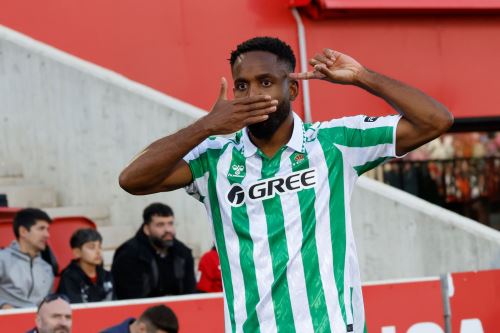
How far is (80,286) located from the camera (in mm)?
9562

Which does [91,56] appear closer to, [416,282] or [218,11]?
[218,11]

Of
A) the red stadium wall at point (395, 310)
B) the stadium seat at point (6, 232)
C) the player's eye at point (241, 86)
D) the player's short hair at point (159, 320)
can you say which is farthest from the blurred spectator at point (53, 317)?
the player's eye at point (241, 86)

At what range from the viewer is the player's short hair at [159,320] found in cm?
810

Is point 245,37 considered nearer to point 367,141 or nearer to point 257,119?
point 367,141

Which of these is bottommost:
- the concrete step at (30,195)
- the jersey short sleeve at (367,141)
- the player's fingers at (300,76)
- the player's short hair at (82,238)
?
the player's short hair at (82,238)

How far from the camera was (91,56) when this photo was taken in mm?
14312

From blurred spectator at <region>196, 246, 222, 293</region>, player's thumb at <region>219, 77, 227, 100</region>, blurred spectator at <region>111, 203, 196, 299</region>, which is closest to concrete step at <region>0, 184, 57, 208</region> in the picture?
blurred spectator at <region>111, 203, 196, 299</region>

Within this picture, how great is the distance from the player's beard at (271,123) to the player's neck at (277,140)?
0.02m

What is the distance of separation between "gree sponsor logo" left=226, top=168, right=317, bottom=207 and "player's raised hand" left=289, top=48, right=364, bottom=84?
387 mm

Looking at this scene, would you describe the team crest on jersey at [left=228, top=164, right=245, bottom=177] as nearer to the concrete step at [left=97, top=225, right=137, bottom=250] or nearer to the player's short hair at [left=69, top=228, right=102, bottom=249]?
the player's short hair at [left=69, top=228, right=102, bottom=249]

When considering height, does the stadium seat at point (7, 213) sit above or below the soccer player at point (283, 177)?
above

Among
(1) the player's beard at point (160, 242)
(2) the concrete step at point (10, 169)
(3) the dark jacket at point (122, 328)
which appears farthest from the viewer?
(2) the concrete step at point (10, 169)

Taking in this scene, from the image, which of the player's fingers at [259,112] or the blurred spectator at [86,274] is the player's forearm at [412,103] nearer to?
the player's fingers at [259,112]

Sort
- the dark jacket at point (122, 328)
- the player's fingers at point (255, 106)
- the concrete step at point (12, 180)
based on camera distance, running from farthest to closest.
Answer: the concrete step at point (12, 180) → the dark jacket at point (122, 328) → the player's fingers at point (255, 106)
